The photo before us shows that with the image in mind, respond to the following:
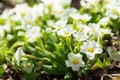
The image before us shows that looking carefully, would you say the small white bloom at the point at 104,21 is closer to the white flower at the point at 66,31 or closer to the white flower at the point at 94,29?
the white flower at the point at 94,29

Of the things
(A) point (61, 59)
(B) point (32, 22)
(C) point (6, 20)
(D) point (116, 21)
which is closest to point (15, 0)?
(C) point (6, 20)

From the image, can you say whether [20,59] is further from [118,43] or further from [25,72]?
[118,43]

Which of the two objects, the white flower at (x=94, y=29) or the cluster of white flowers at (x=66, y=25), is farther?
the white flower at (x=94, y=29)

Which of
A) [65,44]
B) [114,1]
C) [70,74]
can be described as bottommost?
[70,74]

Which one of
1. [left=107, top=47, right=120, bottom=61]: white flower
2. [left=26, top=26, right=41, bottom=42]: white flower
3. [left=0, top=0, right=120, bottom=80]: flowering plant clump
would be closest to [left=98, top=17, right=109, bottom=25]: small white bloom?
[left=0, top=0, right=120, bottom=80]: flowering plant clump

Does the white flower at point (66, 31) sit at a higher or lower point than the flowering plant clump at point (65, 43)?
higher

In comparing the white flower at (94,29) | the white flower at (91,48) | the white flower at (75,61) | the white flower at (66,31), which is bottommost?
the white flower at (75,61)

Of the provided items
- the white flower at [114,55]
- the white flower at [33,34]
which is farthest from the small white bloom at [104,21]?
the white flower at [33,34]

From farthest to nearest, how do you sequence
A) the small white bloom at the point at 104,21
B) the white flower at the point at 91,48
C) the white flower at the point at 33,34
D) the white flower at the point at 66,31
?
1. the small white bloom at the point at 104,21
2. the white flower at the point at 33,34
3. the white flower at the point at 66,31
4. the white flower at the point at 91,48
